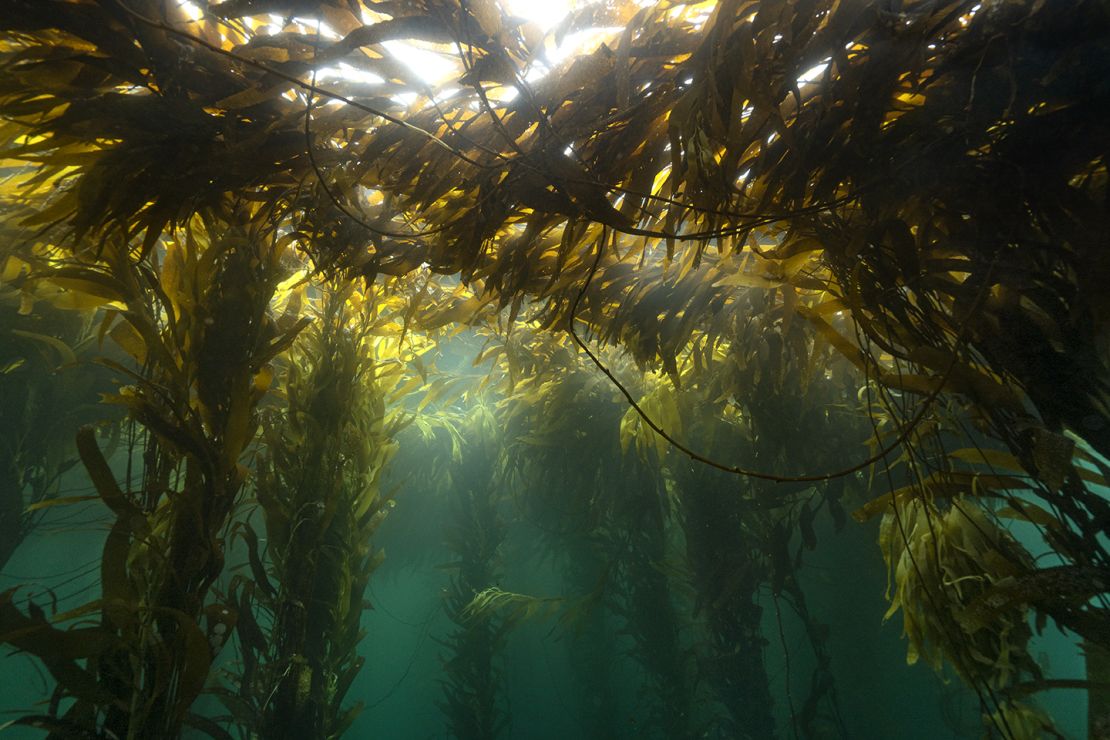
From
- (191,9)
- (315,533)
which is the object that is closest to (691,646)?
(315,533)

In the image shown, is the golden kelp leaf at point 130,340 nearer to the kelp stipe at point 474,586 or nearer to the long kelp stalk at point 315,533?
the long kelp stalk at point 315,533

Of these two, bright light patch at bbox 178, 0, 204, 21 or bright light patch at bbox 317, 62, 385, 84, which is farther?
bright light patch at bbox 317, 62, 385, 84

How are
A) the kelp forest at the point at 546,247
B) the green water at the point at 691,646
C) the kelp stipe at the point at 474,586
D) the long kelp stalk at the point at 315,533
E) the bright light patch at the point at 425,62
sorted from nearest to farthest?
the kelp forest at the point at 546,247 → the bright light patch at the point at 425,62 → the long kelp stalk at the point at 315,533 → the green water at the point at 691,646 → the kelp stipe at the point at 474,586

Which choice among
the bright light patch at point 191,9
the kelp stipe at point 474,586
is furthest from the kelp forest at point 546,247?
the kelp stipe at point 474,586

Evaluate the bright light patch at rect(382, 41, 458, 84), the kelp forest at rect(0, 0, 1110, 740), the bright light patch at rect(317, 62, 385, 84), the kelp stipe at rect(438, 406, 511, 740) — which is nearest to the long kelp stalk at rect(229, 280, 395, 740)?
the kelp forest at rect(0, 0, 1110, 740)

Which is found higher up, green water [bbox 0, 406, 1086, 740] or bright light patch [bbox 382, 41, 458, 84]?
bright light patch [bbox 382, 41, 458, 84]

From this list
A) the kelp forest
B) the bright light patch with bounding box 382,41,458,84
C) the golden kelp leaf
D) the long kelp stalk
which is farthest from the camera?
the long kelp stalk

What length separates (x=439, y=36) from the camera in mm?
1204

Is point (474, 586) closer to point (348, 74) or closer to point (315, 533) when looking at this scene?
point (315, 533)

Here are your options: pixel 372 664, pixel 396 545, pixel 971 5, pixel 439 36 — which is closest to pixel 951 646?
pixel 971 5

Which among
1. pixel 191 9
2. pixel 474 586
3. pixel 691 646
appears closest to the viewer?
pixel 191 9

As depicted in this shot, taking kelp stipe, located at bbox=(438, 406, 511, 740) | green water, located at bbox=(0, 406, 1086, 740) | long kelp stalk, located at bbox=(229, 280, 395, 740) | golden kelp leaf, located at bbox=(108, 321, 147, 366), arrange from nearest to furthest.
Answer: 1. golden kelp leaf, located at bbox=(108, 321, 147, 366)
2. long kelp stalk, located at bbox=(229, 280, 395, 740)
3. green water, located at bbox=(0, 406, 1086, 740)
4. kelp stipe, located at bbox=(438, 406, 511, 740)

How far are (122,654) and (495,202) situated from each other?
1.65 m

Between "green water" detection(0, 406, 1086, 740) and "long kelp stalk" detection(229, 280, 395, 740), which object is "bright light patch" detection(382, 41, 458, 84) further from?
"green water" detection(0, 406, 1086, 740)
